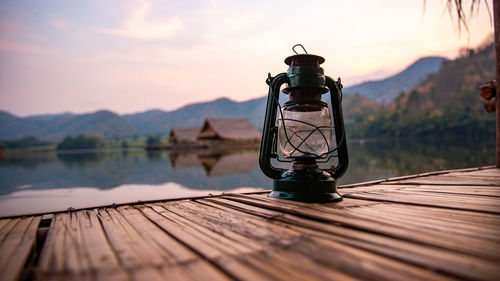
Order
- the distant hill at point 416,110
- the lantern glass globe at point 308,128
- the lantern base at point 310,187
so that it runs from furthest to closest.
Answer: the distant hill at point 416,110
the lantern glass globe at point 308,128
the lantern base at point 310,187

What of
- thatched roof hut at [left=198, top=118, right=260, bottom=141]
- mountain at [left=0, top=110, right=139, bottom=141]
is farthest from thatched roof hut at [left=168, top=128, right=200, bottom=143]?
mountain at [left=0, top=110, right=139, bottom=141]

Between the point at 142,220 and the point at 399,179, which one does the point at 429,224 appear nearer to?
the point at 142,220

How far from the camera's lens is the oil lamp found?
62.1 inches

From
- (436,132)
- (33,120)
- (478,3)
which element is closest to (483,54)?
(436,132)

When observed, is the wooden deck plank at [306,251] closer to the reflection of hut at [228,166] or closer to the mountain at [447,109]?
the reflection of hut at [228,166]

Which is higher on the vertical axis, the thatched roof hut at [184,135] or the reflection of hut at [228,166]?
the thatched roof hut at [184,135]

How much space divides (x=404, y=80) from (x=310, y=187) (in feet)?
467

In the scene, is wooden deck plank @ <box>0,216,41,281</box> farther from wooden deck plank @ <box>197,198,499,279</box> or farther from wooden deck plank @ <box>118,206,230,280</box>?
wooden deck plank @ <box>197,198,499,279</box>

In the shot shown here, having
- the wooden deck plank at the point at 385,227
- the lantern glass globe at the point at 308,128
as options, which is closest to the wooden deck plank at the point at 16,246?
the wooden deck plank at the point at 385,227

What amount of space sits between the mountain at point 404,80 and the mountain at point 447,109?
58058mm

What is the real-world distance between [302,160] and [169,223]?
2.58ft

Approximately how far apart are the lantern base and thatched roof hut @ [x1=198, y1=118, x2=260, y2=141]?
2860cm

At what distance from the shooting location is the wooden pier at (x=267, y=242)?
2.31ft

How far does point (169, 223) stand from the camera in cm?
121
